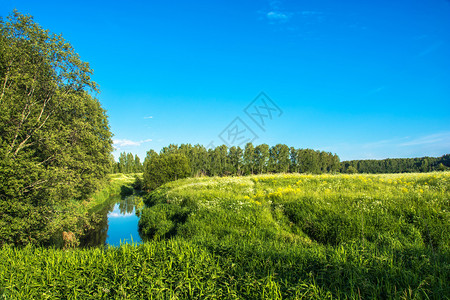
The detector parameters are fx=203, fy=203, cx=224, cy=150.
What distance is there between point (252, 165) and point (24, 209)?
67.9 m

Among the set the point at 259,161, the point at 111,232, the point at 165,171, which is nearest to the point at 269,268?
the point at 111,232

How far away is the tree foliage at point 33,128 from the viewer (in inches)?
354

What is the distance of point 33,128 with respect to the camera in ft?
34.6

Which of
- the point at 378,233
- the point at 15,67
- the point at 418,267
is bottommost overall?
the point at 378,233

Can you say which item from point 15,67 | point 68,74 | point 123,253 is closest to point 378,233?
point 123,253

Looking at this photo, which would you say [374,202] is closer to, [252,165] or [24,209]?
[24,209]

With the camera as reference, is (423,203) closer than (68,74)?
Yes

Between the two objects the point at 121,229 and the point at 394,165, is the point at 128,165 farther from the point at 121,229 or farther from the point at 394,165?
the point at 394,165

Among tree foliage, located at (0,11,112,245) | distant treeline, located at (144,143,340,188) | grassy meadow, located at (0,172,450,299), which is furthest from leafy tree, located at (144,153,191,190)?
grassy meadow, located at (0,172,450,299)

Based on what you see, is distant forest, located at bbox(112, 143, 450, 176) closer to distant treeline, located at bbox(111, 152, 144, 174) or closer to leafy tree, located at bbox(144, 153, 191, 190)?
leafy tree, located at bbox(144, 153, 191, 190)

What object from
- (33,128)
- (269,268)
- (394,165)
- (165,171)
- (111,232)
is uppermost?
(33,128)

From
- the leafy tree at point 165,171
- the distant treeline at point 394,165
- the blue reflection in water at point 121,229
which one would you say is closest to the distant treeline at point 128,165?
the leafy tree at point 165,171

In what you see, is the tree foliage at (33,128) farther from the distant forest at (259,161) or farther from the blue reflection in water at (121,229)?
the distant forest at (259,161)

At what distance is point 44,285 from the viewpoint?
164 inches
